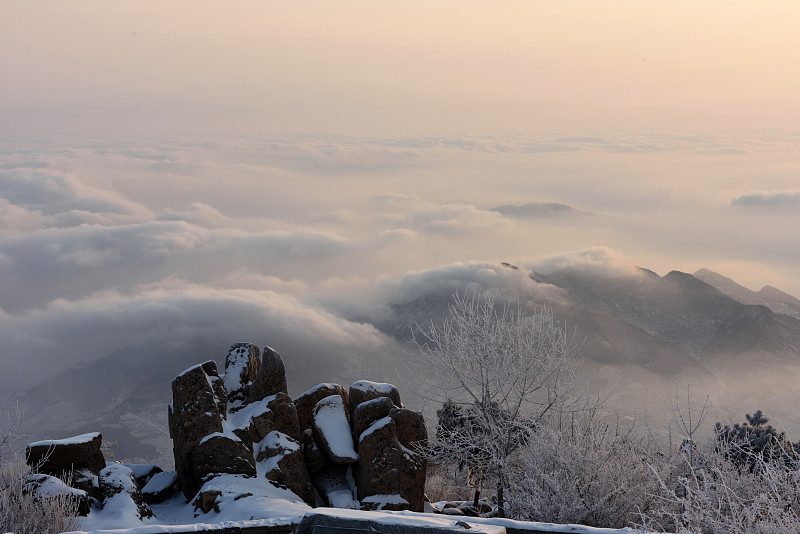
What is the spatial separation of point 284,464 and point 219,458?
1.65 metres

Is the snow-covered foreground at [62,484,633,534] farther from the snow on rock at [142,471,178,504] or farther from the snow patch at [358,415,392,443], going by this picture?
the snow patch at [358,415,392,443]

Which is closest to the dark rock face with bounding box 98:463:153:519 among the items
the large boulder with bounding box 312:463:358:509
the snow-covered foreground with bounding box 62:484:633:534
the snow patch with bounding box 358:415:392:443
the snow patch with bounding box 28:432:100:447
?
the snow-covered foreground with bounding box 62:484:633:534

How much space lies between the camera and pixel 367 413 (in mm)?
20438

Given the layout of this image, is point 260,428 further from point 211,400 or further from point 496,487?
Result: point 496,487

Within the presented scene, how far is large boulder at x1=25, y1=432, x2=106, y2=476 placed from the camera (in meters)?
17.4

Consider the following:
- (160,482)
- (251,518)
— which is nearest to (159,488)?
(160,482)

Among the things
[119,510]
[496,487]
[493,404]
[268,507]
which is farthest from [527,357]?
[119,510]

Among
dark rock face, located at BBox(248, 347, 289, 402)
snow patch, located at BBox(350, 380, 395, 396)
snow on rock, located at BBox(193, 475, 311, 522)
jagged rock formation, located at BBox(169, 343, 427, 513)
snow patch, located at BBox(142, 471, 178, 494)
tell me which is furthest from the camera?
snow patch, located at BBox(350, 380, 395, 396)

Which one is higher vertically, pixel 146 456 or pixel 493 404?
pixel 493 404

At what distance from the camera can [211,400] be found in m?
19.4

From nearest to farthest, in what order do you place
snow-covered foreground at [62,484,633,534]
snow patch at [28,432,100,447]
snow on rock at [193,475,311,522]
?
snow-covered foreground at [62,484,633,534] → snow on rock at [193,475,311,522] → snow patch at [28,432,100,447]

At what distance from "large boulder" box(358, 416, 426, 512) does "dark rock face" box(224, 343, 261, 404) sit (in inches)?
160

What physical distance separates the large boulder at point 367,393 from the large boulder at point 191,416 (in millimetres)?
3636

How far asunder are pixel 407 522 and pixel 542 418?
1133cm
